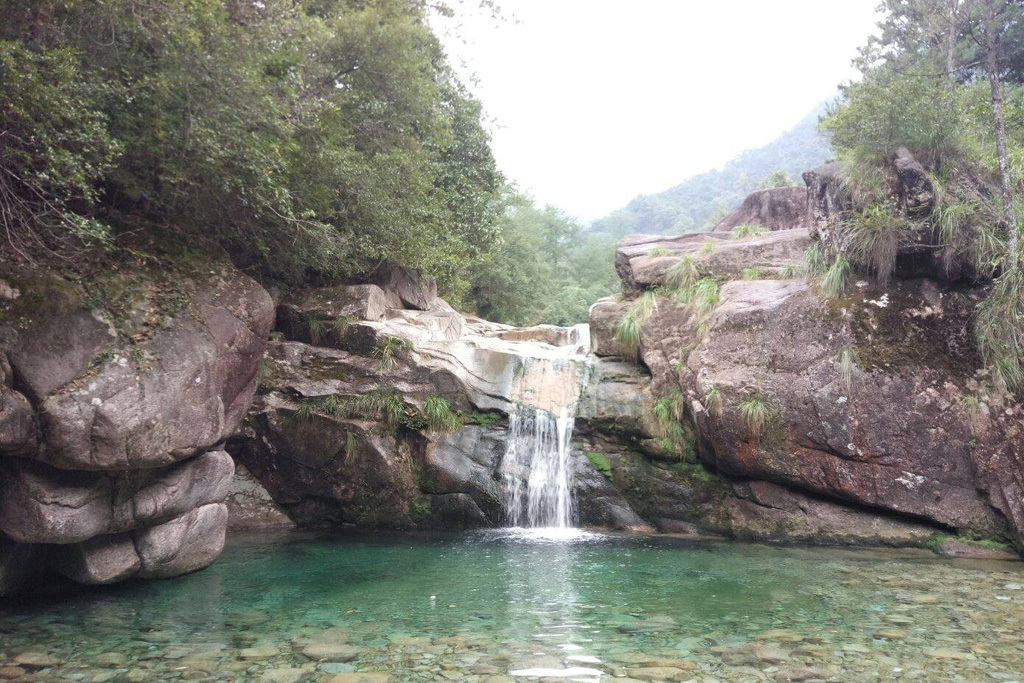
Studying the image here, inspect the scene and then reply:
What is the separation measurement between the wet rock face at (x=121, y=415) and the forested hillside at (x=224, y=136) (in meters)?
0.67

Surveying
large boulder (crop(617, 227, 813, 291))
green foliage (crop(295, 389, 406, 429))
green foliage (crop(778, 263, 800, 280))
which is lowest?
green foliage (crop(295, 389, 406, 429))

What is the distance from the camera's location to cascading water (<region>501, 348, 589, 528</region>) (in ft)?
35.8

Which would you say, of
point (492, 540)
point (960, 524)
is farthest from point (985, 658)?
point (492, 540)

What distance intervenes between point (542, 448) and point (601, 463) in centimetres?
98

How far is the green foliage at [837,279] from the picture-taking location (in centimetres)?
1001

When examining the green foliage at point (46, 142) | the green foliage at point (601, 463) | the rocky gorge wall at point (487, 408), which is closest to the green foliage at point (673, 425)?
the rocky gorge wall at point (487, 408)

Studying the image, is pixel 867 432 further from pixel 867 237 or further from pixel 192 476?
pixel 192 476

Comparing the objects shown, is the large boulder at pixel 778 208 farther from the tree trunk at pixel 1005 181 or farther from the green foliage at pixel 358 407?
the green foliage at pixel 358 407

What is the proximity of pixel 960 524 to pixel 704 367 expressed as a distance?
3.73 meters

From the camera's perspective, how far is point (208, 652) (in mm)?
5234

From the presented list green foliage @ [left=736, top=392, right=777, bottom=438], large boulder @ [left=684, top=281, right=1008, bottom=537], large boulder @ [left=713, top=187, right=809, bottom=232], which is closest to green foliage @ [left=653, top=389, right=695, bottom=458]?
large boulder @ [left=684, top=281, right=1008, bottom=537]

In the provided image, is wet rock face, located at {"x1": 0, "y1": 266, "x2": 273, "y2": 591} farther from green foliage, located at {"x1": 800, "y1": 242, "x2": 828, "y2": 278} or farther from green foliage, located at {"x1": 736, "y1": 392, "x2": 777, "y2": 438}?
green foliage, located at {"x1": 800, "y1": 242, "x2": 828, "y2": 278}

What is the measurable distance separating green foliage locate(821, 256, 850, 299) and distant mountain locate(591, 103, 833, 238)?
5492 centimetres

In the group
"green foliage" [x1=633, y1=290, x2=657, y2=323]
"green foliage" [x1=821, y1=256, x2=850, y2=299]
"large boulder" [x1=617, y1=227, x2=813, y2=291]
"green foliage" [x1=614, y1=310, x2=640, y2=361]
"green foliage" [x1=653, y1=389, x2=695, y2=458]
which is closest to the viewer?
"green foliage" [x1=821, y1=256, x2=850, y2=299]
